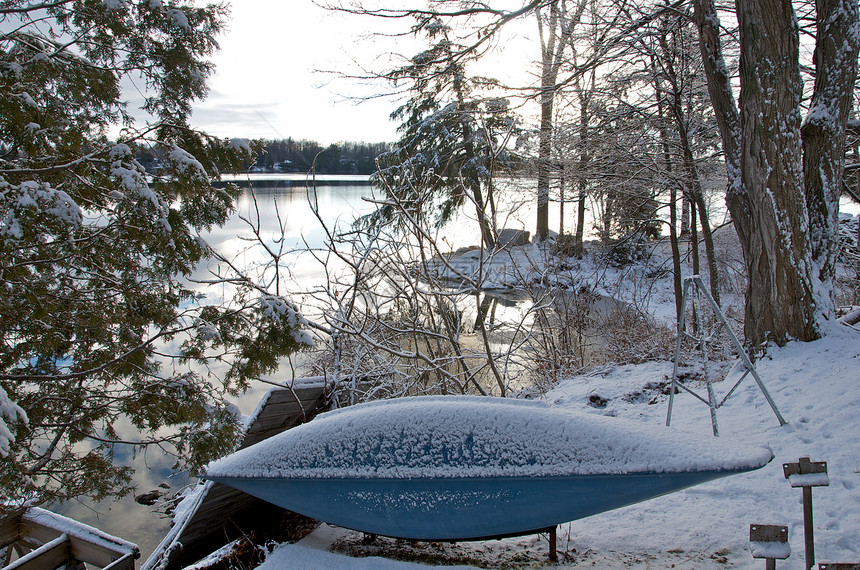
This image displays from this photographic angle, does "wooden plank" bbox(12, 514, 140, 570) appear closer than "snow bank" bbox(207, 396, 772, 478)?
No

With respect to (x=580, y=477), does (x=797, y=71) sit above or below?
above

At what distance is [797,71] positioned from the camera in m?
4.33

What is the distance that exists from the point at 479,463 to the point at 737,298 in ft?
32.5

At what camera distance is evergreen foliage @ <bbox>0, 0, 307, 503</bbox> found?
101 inches

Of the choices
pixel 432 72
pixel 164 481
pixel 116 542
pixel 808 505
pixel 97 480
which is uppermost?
pixel 432 72

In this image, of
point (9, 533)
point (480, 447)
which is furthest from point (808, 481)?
point (9, 533)

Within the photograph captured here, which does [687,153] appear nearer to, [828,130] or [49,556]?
[828,130]

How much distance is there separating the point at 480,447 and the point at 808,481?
120 centimetres

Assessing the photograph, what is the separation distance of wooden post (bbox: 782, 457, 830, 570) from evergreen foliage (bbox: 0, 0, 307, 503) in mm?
2602

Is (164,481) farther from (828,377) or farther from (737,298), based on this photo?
(737,298)

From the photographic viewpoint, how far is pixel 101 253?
3195 millimetres

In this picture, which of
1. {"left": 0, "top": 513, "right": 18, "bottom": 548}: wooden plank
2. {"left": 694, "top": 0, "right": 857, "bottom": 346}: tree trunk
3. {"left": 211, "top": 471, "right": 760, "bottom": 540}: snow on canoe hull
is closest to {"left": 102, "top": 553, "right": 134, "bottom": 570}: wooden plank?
{"left": 0, "top": 513, "right": 18, "bottom": 548}: wooden plank

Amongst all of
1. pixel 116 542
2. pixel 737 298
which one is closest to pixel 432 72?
pixel 116 542

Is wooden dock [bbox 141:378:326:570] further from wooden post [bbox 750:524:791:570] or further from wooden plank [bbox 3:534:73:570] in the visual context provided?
wooden post [bbox 750:524:791:570]
